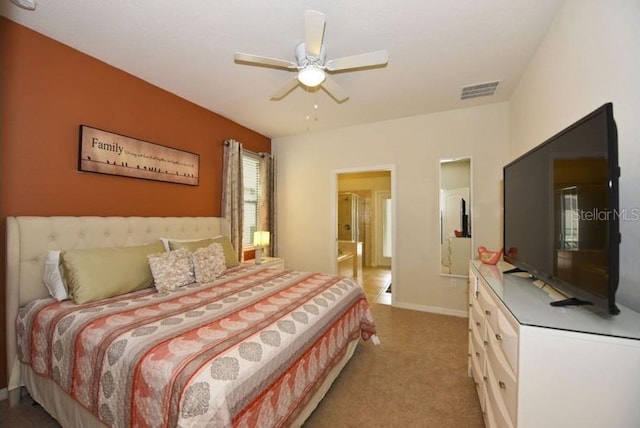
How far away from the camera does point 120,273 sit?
209 cm

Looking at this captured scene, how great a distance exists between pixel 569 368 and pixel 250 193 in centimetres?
410

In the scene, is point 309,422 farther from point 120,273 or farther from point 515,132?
point 515,132

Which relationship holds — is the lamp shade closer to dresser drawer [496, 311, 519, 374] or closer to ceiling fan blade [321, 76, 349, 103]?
ceiling fan blade [321, 76, 349, 103]

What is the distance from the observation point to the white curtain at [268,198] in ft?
14.9

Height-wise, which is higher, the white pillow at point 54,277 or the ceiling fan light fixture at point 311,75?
the ceiling fan light fixture at point 311,75

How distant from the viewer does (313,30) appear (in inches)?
69.0

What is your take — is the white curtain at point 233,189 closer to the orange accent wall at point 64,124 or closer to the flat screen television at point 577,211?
the orange accent wall at point 64,124

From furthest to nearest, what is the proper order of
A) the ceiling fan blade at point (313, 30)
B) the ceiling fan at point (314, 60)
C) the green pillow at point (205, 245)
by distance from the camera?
the green pillow at point (205, 245) < the ceiling fan at point (314, 60) < the ceiling fan blade at point (313, 30)

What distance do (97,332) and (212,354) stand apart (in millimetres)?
780

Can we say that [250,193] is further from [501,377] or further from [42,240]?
[501,377]

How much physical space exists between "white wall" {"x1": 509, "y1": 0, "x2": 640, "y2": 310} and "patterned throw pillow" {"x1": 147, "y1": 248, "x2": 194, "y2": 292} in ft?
9.28

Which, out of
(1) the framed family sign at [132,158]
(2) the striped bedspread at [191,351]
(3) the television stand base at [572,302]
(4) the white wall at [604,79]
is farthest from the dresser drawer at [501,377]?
(1) the framed family sign at [132,158]

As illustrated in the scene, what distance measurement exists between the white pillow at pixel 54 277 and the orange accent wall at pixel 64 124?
267mm

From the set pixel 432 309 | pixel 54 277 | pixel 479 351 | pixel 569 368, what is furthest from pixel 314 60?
pixel 432 309
